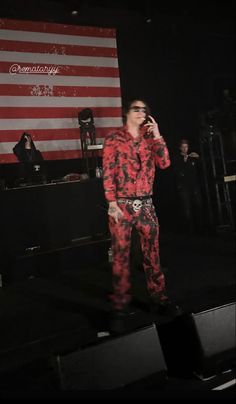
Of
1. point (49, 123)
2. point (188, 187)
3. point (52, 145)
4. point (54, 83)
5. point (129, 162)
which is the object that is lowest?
point (188, 187)

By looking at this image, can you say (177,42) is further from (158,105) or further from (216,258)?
(216,258)

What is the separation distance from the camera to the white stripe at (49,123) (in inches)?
134

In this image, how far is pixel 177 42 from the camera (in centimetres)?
410

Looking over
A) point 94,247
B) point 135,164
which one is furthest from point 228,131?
point 135,164

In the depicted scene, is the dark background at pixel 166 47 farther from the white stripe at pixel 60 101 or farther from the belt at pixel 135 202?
the belt at pixel 135 202

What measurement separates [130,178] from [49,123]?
1.27m

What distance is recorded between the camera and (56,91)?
141 inches

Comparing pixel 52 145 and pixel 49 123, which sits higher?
pixel 49 123

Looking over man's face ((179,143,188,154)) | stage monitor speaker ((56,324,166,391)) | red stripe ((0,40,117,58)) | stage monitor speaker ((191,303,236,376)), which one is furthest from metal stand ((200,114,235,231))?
stage monitor speaker ((56,324,166,391))

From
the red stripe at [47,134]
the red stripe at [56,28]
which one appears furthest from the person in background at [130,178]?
the red stripe at [56,28]

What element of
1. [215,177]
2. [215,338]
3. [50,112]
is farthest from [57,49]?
[215,338]

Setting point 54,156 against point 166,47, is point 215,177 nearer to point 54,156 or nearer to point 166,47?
point 166,47

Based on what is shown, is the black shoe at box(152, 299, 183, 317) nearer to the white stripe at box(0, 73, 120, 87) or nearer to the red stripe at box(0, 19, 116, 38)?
the white stripe at box(0, 73, 120, 87)

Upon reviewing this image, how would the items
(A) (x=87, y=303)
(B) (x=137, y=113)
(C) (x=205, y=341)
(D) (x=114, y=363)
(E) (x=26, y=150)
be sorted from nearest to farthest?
(D) (x=114, y=363)
(C) (x=205, y=341)
(B) (x=137, y=113)
(A) (x=87, y=303)
(E) (x=26, y=150)
